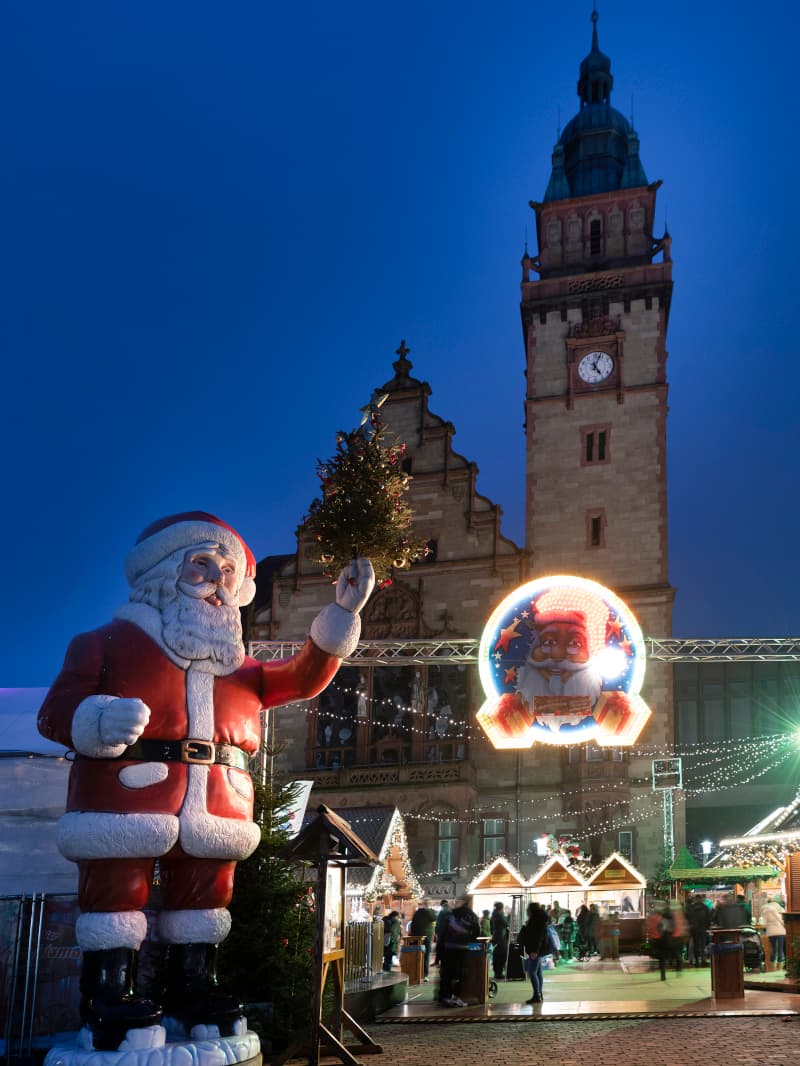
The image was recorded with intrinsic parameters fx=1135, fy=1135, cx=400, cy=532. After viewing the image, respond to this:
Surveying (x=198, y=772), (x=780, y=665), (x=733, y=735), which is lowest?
(x=198, y=772)

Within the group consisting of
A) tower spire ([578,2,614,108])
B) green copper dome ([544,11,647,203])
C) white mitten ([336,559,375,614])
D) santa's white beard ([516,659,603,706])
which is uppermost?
tower spire ([578,2,614,108])

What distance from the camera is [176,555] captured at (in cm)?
693

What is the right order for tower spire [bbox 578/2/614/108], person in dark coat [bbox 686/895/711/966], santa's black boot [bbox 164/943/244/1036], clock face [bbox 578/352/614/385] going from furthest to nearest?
tower spire [bbox 578/2/614/108], clock face [bbox 578/352/614/385], person in dark coat [bbox 686/895/711/966], santa's black boot [bbox 164/943/244/1036]

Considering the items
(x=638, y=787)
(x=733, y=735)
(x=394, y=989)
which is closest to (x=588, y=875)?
(x=638, y=787)

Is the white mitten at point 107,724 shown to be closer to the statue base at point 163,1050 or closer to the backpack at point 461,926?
the statue base at point 163,1050

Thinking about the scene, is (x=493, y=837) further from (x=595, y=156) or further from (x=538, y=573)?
(x=595, y=156)

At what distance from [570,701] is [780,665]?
1292 inches

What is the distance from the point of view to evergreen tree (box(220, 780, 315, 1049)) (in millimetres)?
8883

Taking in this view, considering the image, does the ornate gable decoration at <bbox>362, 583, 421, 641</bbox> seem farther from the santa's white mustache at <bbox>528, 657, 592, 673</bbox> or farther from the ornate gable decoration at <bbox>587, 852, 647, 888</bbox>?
the santa's white mustache at <bbox>528, 657, 592, 673</bbox>

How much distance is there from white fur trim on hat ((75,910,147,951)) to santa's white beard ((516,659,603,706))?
7.34 m

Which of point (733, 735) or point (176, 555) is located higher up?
point (733, 735)

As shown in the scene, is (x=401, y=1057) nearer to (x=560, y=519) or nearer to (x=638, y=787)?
(x=638, y=787)

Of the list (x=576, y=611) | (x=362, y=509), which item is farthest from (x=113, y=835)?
(x=576, y=611)

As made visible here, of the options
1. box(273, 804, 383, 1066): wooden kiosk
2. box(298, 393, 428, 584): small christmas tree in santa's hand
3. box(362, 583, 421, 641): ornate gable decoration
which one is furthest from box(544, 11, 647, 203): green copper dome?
box(273, 804, 383, 1066): wooden kiosk
